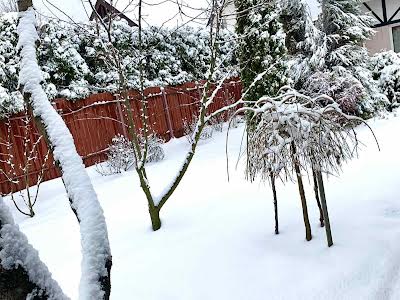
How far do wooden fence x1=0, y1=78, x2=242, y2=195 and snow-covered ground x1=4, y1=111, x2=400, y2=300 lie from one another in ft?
4.90

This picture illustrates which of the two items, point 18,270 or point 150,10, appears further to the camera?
point 150,10

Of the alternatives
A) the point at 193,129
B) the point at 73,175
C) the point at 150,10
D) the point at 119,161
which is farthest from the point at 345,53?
the point at 73,175

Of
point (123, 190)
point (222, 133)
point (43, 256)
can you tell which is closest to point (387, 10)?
point (222, 133)

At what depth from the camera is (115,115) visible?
405 inches

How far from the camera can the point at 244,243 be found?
3410 mm

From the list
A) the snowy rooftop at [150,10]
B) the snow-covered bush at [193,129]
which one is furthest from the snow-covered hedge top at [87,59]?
the snow-covered bush at [193,129]

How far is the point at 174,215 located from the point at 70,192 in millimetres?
2727

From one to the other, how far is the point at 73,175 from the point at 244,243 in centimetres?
193

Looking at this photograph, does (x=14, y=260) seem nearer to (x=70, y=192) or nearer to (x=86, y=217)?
(x=86, y=217)

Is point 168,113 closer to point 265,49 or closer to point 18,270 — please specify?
point 265,49

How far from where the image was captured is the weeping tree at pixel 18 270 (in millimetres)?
1071

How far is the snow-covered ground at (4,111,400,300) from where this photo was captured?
2.77 meters

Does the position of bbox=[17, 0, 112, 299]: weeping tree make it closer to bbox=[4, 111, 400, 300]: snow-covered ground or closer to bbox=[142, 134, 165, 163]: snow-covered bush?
bbox=[4, 111, 400, 300]: snow-covered ground

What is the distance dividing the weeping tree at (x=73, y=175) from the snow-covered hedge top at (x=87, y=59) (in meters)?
4.08
